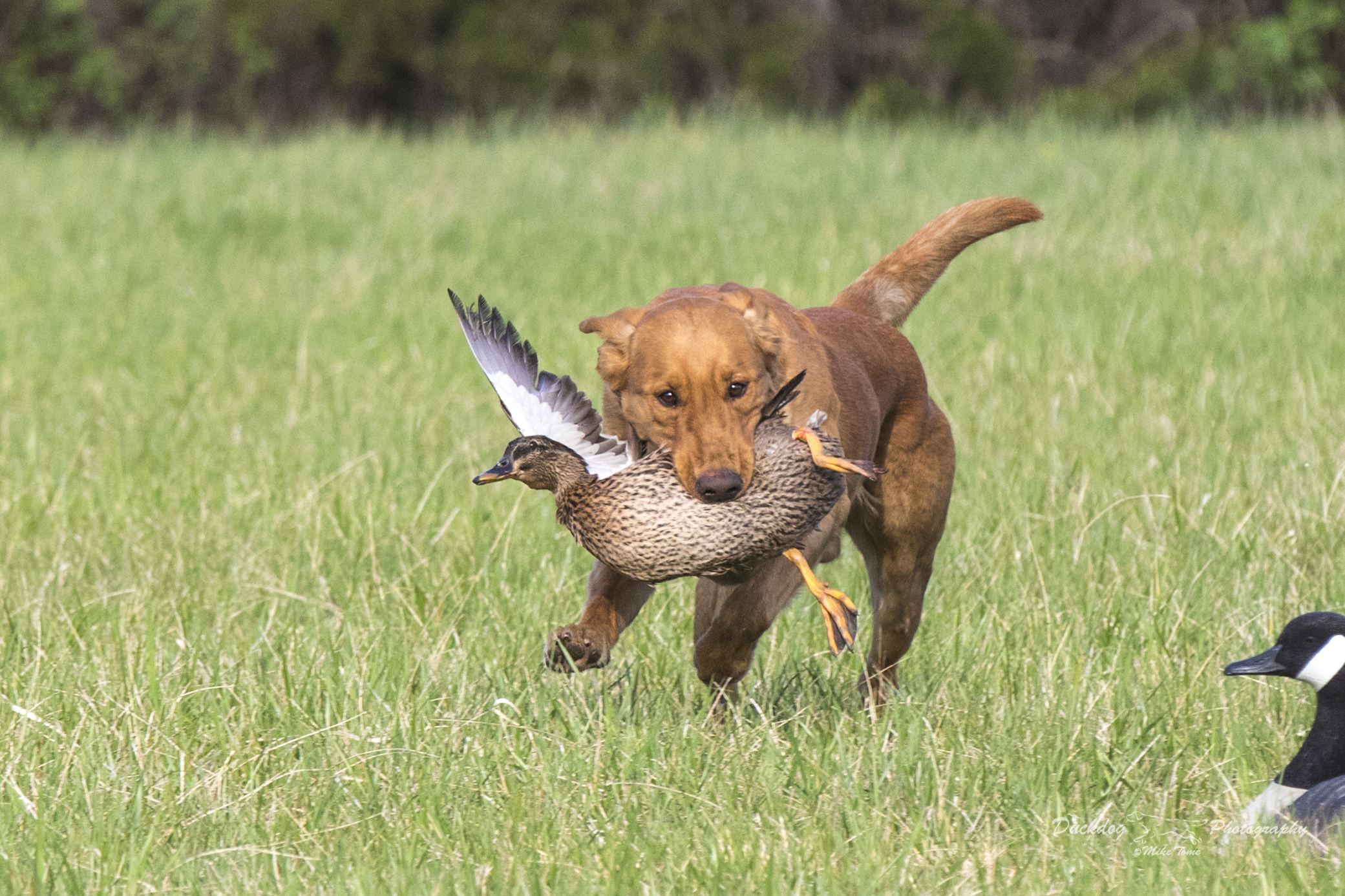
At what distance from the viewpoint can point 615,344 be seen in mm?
2963

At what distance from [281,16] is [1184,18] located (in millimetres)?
10563

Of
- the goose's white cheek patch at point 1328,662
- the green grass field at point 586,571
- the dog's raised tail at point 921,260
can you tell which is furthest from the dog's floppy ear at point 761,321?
the goose's white cheek patch at point 1328,662

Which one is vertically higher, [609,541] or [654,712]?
[609,541]

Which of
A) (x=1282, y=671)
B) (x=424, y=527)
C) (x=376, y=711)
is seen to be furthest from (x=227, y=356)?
(x=1282, y=671)

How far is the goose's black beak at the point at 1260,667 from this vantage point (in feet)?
8.84

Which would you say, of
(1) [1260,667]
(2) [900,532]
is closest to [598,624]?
(2) [900,532]

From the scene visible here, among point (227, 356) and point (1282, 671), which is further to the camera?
point (227, 356)

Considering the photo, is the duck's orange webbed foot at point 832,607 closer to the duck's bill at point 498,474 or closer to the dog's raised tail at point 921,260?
the duck's bill at point 498,474

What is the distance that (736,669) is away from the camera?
10.3ft

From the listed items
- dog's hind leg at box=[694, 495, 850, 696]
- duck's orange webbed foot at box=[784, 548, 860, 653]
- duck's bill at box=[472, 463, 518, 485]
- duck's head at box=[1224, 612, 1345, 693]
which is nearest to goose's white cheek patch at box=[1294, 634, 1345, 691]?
duck's head at box=[1224, 612, 1345, 693]

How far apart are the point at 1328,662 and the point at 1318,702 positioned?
76 mm

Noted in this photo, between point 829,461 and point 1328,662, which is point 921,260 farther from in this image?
point 1328,662

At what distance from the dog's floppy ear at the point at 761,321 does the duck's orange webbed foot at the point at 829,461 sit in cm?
19

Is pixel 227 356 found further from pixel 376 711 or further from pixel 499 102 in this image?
pixel 499 102
